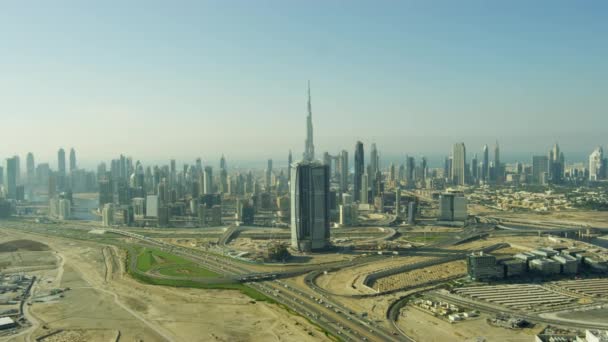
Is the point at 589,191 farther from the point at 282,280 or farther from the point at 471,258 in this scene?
the point at 282,280

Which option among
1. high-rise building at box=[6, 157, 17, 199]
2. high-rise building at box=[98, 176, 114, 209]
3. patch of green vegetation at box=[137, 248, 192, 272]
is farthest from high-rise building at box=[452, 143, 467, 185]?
high-rise building at box=[6, 157, 17, 199]

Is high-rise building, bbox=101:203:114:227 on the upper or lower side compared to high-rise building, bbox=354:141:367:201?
lower

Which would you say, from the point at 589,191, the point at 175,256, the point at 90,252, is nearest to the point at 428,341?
the point at 175,256

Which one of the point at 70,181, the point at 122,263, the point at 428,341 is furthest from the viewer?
the point at 70,181

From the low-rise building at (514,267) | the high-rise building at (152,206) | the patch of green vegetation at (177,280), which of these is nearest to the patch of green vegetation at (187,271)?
the patch of green vegetation at (177,280)

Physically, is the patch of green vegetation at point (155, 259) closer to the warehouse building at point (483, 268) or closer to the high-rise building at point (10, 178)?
the warehouse building at point (483, 268)

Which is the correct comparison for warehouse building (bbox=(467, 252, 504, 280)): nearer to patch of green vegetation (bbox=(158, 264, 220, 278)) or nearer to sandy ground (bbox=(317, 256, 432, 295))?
sandy ground (bbox=(317, 256, 432, 295))
